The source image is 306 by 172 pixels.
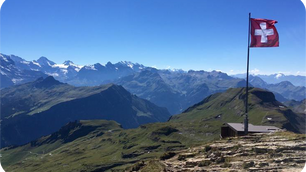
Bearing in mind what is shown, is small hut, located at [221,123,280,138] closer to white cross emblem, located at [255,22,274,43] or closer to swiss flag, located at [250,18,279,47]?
swiss flag, located at [250,18,279,47]

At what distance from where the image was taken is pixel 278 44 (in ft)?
122

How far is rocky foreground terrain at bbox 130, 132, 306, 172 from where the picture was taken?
76.9 ft

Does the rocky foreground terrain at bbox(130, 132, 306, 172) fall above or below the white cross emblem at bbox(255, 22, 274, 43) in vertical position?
below

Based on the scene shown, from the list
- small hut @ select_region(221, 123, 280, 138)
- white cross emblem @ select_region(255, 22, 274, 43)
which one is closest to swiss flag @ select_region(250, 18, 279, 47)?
white cross emblem @ select_region(255, 22, 274, 43)

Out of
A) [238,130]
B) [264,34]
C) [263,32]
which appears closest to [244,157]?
[238,130]

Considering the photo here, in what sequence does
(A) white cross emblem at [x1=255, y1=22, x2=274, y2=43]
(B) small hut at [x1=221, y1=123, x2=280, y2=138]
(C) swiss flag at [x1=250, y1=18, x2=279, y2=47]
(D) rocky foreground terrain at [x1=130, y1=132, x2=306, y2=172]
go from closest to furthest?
(D) rocky foreground terrain at [x1=130, y1=132, x2=306, y2=172] → (C) swiss flag at [x1=250, y1=18, x2=279, y2=47] → (A) white cross emblem at [x1=255, y1=22, x2=274, y2=43] → (B) small hut at [x1=221, y1=123, x2=280, y2=138]

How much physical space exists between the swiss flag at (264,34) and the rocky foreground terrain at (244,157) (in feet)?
44.5

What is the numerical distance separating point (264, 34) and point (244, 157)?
65.8 feet

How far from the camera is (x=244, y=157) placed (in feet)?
85.9

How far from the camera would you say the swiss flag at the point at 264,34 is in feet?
123

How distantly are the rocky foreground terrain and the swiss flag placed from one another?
1355cm

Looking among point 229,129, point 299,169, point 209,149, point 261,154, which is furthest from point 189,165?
point 229,129

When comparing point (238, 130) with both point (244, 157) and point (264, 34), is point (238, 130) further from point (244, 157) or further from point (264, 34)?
point (264, 34)

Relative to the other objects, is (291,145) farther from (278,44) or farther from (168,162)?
(278,44)
